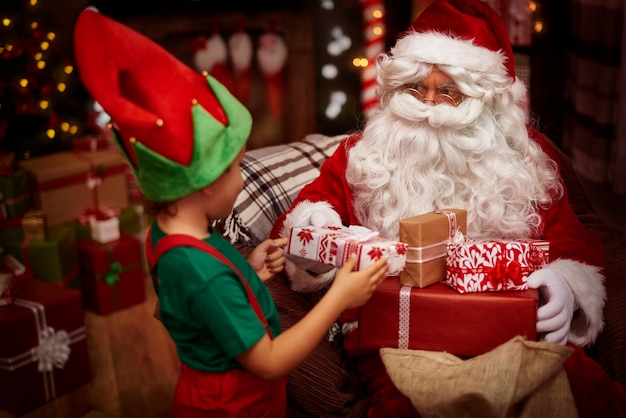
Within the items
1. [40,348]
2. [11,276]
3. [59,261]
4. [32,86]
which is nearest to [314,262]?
[40,348]

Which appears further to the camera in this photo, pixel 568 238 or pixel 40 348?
pixel 40 348

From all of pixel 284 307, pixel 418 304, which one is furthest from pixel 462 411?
pixel 284 307

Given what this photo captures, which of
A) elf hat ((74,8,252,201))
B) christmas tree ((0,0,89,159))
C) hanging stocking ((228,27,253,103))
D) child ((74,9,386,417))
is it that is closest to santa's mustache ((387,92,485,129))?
child ((74,9,386,417))

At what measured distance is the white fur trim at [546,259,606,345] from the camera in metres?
1.65

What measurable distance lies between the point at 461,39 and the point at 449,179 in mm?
396

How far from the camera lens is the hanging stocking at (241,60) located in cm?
434

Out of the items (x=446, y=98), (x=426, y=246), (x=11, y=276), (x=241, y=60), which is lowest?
(x=11, y=276)

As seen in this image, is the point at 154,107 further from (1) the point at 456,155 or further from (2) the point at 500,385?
(1) the point at 456,155

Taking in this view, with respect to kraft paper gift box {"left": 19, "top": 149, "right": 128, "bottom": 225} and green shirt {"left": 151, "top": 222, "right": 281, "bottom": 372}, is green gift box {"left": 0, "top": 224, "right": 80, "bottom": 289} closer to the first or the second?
kraft paper gift box {"left": 19, "top": 149, "right": 128, "bottom": 225}

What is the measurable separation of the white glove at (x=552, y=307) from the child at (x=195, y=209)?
483 millimetres

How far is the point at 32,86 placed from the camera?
3195 mm

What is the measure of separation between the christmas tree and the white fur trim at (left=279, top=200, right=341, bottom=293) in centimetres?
187

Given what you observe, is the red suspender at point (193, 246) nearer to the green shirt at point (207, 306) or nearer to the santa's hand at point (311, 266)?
the green shirt at point (207, 306)

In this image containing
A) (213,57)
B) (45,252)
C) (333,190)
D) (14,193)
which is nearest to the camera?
(333,190)
